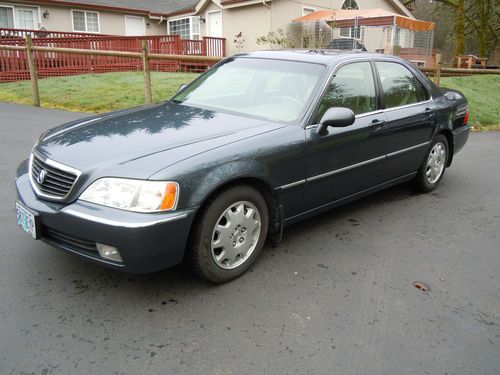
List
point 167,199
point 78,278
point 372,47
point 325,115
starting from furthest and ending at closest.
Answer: point 372,47
point 325,115
point 78,278
point 167,199

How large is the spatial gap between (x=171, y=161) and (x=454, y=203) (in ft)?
11.6

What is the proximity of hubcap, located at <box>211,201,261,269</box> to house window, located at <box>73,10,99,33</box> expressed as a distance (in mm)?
21263

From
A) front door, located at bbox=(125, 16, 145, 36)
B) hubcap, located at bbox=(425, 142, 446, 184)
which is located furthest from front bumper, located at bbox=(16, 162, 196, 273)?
front door, located at bbox=(125, 16, 145, 36)

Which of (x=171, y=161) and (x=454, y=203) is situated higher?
(x=171, y=161)

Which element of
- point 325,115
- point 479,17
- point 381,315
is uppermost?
point 479,17

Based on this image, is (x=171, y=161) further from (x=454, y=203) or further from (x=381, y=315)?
(x=454, y=203)

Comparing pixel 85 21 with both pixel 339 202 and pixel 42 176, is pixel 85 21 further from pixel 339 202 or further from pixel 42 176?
pixel 42 176

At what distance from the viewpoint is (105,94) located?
452 inches

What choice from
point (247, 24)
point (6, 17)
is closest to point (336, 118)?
point (247, 24)

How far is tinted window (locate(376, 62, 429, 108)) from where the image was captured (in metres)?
4.68

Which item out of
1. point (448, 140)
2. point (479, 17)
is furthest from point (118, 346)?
point (479, 17)

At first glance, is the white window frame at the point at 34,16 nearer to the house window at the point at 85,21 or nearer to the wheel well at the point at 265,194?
the house window at the point at 85,21

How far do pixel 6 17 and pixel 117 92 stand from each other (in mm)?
12002

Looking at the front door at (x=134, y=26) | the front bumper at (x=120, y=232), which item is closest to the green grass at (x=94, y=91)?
the front bumper at (x=120, y=232)
